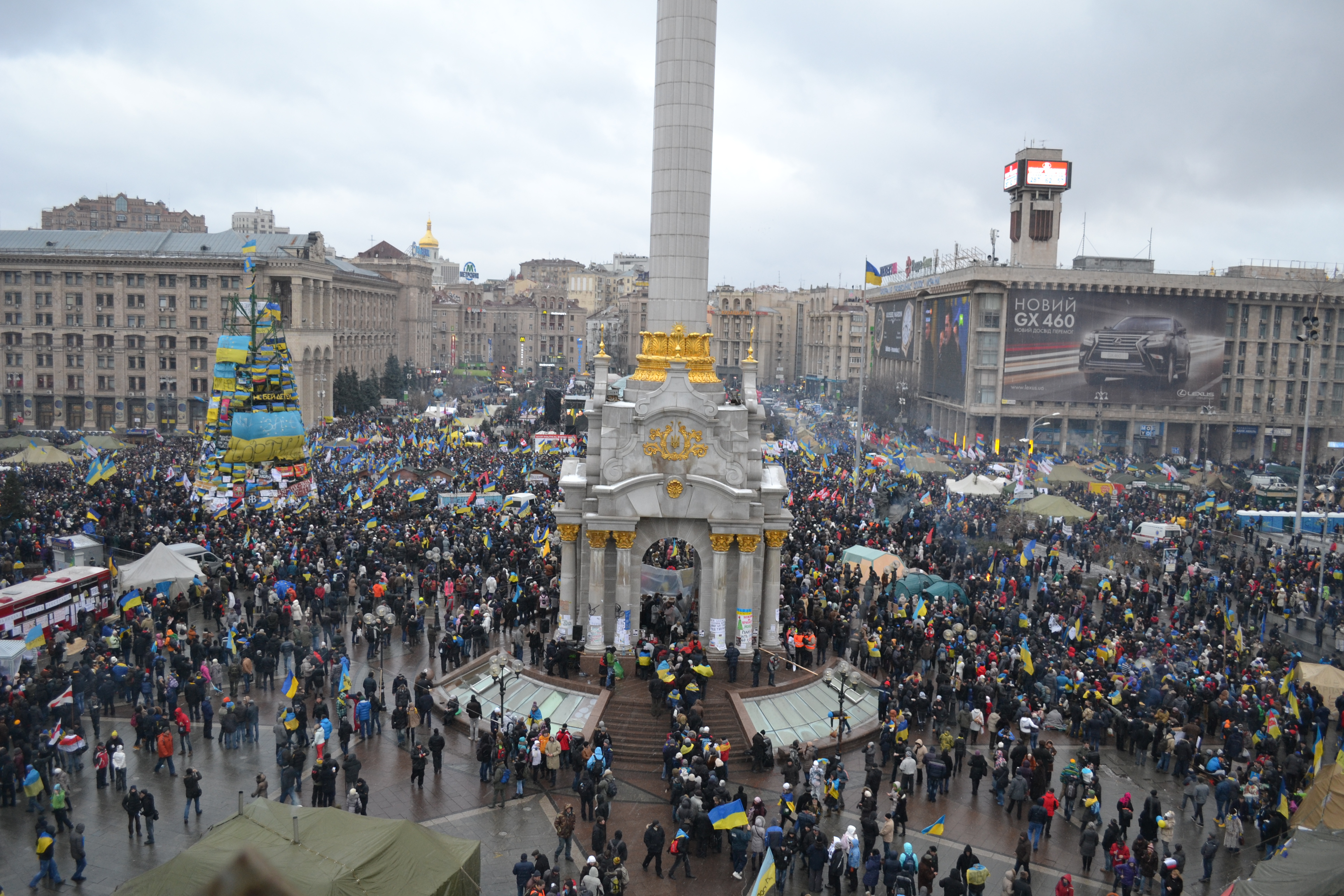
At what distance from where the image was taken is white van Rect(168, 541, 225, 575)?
106ft

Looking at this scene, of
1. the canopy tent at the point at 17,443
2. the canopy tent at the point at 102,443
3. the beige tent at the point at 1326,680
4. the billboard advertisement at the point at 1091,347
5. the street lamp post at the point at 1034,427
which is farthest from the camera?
the billboard advertisement at the point at 1091,347

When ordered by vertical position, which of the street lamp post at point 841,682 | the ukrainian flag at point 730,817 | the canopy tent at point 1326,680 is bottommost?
the street lamp post at point 841,682

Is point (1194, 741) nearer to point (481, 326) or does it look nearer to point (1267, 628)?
point (1267, 628)

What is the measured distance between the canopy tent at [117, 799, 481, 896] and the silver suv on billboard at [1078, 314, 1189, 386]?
7760cm

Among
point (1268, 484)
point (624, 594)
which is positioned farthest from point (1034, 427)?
point (624, 594)

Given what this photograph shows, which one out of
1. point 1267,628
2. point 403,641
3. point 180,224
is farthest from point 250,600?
point 180,224

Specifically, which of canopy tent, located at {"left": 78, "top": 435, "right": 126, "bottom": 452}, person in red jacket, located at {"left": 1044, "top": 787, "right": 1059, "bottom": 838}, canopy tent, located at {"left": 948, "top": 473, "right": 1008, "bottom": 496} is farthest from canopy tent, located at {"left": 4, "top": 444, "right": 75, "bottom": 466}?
person in red jacket, located at {"left": 1044, "top": 787, "right": 1059, "bottom": 838}

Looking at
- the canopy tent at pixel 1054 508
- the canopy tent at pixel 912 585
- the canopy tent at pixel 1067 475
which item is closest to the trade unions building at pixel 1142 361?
the canopy tent at pixel 1067 475

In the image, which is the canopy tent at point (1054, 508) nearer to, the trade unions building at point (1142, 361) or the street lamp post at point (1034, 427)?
the street lamp post at point (1034, 427)

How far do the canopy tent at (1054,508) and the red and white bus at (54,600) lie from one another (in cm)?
3484

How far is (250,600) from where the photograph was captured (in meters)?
29.3

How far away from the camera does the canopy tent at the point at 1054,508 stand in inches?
1673

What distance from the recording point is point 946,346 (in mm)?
88812

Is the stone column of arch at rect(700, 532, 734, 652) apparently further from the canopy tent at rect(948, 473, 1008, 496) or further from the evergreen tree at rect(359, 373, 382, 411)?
the evergreen tree at rect(359, 373, 382, 411)
